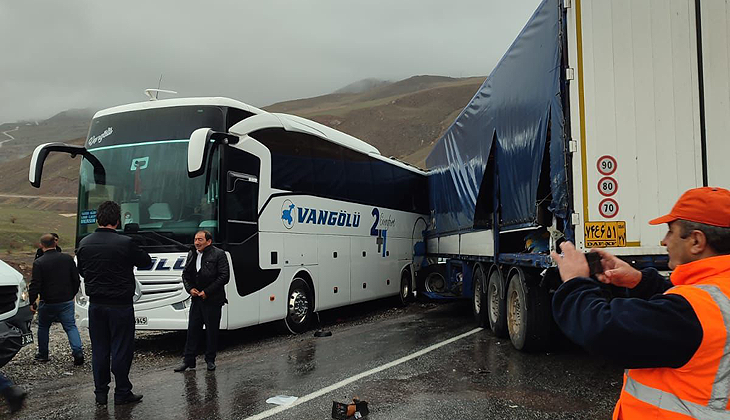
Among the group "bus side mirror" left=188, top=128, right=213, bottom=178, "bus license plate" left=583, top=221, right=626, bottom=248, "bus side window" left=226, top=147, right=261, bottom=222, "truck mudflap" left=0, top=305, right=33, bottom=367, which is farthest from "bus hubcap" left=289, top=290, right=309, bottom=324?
"bus license plate" left=583, top=221, right=626, bottom=248

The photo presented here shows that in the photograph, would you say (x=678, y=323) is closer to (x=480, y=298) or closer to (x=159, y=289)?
(x=159, y=289)

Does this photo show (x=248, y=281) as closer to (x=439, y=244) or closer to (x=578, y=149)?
(x=578, y=149)

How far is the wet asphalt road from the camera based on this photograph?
5812 millimetres

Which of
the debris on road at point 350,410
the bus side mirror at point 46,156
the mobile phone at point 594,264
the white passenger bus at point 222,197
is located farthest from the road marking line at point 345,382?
the bus side mirror at point 46,156

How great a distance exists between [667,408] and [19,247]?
41555 millimetres

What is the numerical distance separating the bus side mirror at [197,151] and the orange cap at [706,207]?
670 centimetres

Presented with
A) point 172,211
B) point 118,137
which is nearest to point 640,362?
point 172,211

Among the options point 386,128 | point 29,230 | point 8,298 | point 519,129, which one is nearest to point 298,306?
point 519,129

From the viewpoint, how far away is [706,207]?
216 centimetres

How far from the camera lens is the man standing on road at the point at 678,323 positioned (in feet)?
6.40

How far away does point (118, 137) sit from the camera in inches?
383

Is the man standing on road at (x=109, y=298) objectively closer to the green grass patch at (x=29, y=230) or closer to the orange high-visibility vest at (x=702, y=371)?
the orange high-visibility vest at (x=702, y=371)

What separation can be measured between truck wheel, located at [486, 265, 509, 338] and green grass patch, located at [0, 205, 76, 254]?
31.0 metres

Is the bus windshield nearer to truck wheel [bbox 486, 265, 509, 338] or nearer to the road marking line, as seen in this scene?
the road marking line
